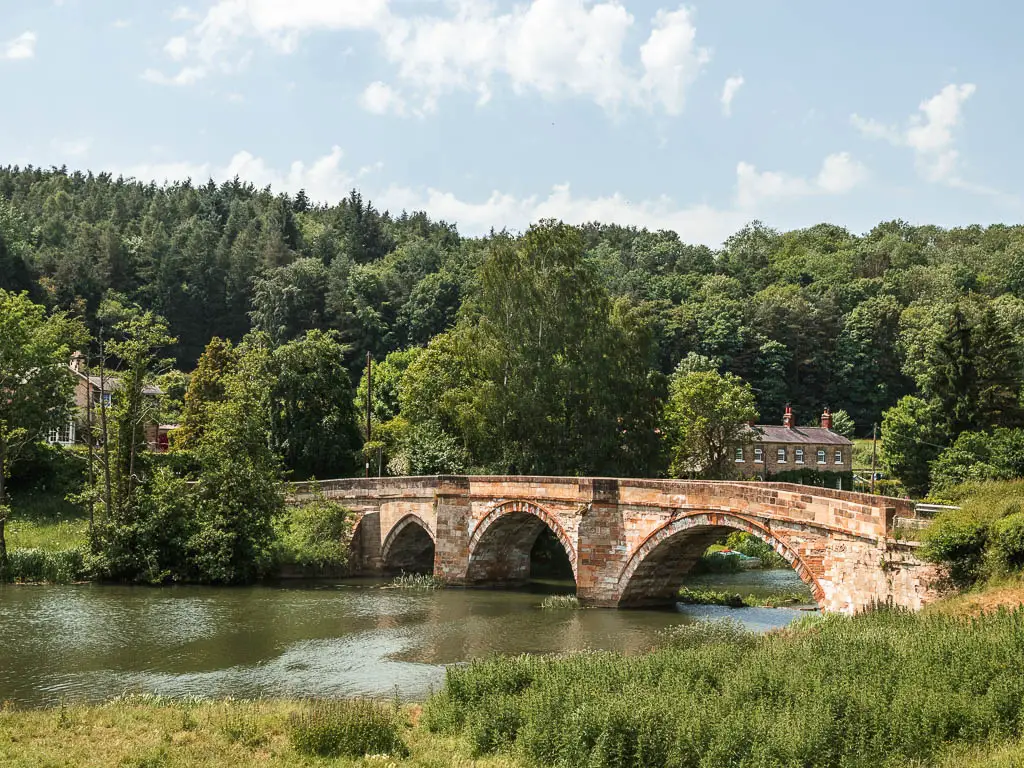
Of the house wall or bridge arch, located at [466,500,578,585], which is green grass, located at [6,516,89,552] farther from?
the house wall

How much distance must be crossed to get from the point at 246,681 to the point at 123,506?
57.1ft

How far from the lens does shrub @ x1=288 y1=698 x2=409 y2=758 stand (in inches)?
586

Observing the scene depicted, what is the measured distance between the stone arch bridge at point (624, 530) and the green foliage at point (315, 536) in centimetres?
73

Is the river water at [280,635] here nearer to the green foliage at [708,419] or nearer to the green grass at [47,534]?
the green grass at [47,534]

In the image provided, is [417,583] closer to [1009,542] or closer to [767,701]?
[1009,542]

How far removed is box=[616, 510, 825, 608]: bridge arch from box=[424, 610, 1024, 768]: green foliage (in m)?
9.28

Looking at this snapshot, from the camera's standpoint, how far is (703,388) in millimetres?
53312

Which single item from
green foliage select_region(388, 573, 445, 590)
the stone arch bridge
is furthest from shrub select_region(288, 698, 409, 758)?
green foliage select_region(388, 573, 445, 590)

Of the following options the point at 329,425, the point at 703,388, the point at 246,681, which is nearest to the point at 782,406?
the point at 703,388

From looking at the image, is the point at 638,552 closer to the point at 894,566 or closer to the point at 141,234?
the point at 894,566

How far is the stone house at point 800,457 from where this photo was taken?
66.2 metres

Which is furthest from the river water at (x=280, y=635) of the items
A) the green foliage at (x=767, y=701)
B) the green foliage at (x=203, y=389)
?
the green foliage at (x=203, y=389)

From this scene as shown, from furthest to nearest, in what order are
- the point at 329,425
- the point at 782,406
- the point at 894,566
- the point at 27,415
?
the point at 782,406, the point at 329,425, the point at 27,415, the point at 894,566

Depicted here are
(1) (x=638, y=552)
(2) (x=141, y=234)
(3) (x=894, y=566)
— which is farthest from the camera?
(2) (x=141, y=234)
